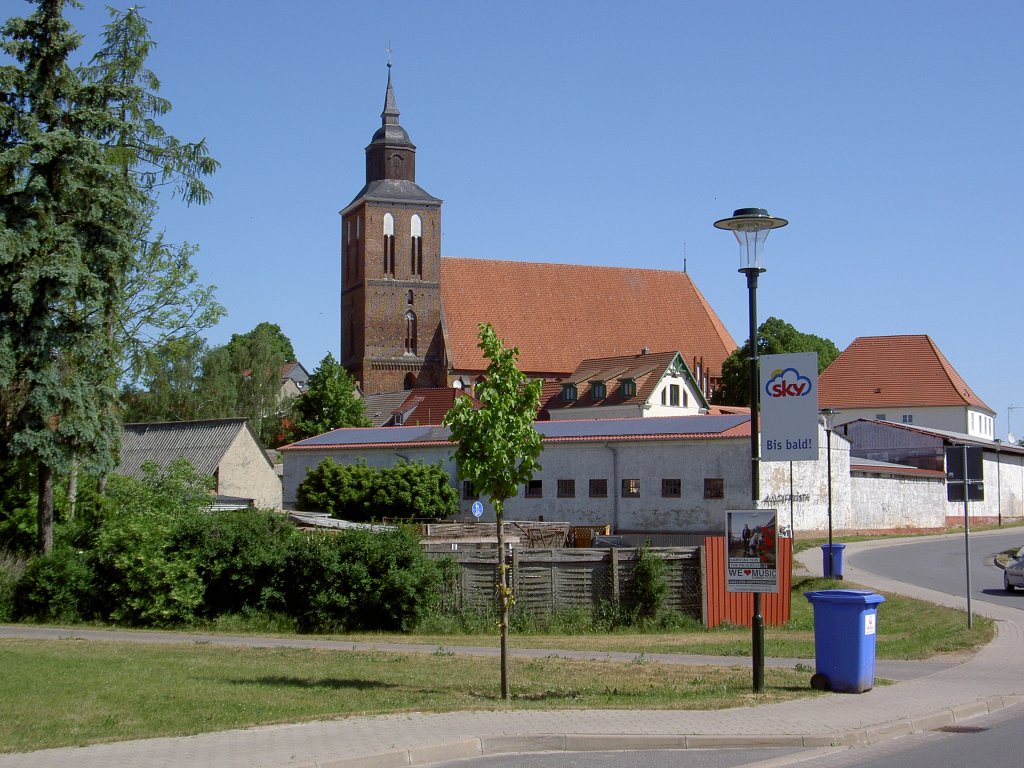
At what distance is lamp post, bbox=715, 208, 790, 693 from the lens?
13.3 m

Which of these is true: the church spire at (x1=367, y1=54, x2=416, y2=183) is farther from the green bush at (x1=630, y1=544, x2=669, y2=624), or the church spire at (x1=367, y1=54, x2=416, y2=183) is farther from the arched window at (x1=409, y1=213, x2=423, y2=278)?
the green bush at (x1=630, y1=544, x2=669, y2=624)

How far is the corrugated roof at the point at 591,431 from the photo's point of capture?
2073 inches

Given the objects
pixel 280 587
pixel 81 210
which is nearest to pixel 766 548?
pixel 280 587

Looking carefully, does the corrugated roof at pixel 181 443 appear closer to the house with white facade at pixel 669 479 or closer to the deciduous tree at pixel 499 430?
the house with white facade at pixel 669 479

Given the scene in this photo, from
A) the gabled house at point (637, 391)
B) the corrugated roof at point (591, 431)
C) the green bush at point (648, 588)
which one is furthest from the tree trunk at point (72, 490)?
the gabled house at point (637, 391)

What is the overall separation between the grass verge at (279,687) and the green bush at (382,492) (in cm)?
3861

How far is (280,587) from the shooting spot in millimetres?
22734

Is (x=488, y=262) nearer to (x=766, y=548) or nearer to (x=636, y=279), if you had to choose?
(x=636, y=279)

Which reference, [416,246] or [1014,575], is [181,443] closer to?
[1014,575]

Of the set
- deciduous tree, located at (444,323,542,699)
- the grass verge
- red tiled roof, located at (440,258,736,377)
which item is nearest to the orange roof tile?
red tiled roof, located at (440,258,736,377)

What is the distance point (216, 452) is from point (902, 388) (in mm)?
60402

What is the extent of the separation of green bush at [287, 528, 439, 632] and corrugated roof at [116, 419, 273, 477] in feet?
103

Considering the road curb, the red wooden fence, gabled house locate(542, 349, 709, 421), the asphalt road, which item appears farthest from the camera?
gabled house locate(542, 349, 709, 421)

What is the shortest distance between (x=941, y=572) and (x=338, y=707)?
27535mm
